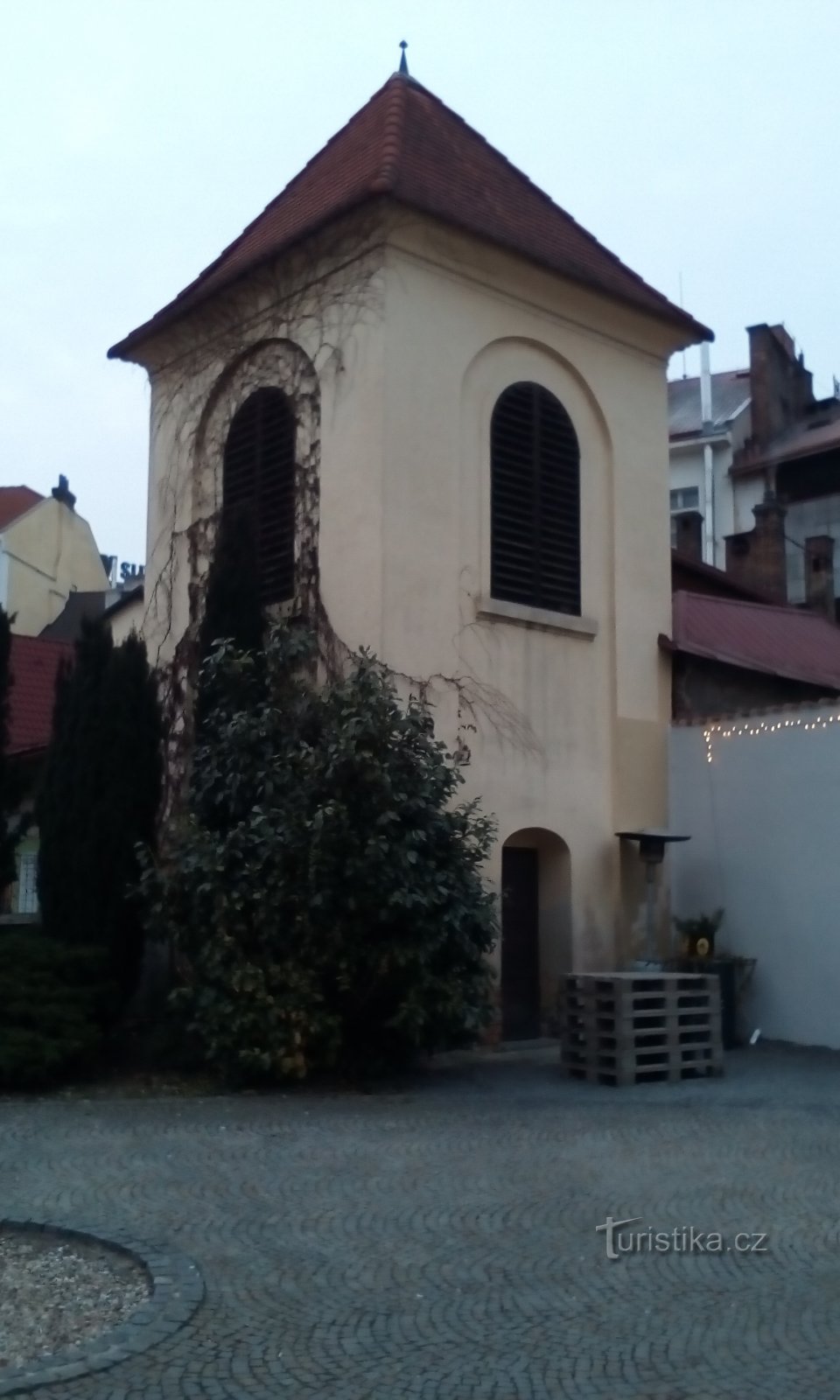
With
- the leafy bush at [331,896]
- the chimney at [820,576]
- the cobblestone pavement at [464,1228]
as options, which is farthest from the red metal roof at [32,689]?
the chimney at [820,576]

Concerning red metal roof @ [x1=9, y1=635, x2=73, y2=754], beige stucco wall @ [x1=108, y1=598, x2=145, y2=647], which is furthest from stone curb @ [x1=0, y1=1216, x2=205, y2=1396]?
red metal roof @ [x1=9, y1=635, x2=73, y2=754]

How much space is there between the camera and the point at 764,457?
119 feet

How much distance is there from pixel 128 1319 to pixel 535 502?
35.6ft

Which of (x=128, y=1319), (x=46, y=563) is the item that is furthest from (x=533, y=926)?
(x=46, y=563)

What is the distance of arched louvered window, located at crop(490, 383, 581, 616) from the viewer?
14.7 meters

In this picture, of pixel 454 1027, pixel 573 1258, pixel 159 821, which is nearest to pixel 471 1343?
pixel 573 1258

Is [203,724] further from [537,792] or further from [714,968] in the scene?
[714,968]

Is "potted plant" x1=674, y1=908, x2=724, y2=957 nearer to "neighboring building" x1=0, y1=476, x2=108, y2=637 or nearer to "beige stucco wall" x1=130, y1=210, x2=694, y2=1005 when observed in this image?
"beige stucco wall" x1=130, y1=210, x2=694, y2=1005

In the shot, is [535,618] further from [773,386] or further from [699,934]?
[773,386]

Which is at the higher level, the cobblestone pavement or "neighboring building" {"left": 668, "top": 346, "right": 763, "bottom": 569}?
"neighboring building" {"left": 668, "top": 346, "right": 763, "bottom": 569}

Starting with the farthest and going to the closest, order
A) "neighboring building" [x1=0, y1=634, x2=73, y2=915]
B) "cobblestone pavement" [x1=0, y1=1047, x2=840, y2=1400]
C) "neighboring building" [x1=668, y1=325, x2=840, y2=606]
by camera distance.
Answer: "neighboring building" [x1=668, y1=325, x2=840, y2=606] → "neighboring building" [x1=0, y1=634, x2=73, y2=915] → "cobblestone pavement" [x1=0, y1=1047, x2=840, y2=1400]

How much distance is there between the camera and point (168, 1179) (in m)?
7.85

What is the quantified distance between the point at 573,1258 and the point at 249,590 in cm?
801

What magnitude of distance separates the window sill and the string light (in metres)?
1.75
